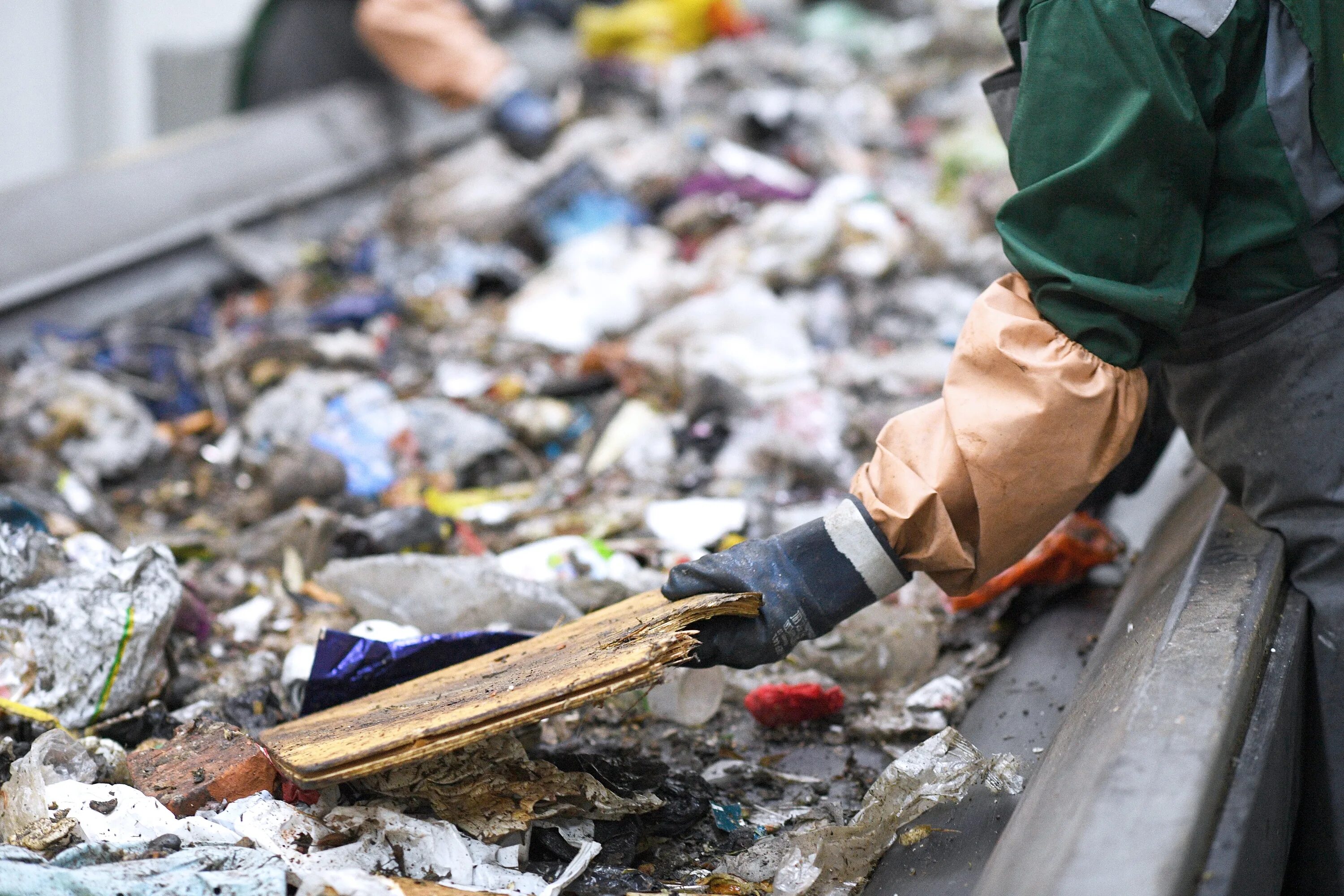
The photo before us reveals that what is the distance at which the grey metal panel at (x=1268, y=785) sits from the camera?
A: 1253 mm

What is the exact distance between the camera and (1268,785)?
1466 millimetres

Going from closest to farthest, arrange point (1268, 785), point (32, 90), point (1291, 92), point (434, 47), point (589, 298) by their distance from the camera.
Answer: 1. point (1268, 785)
2. point (1291, 92)
3. point (589, 298)
4. point (434, 47)
5. point (32, 90)

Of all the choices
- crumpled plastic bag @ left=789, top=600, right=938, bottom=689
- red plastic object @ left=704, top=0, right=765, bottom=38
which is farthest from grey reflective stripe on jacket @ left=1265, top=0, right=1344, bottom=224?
red plastic object @ left=704, top=0, right=765, bottom=38

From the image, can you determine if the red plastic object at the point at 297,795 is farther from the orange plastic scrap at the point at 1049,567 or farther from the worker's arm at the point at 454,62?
the worker's arm at the point at 454,62

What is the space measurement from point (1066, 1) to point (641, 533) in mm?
1741

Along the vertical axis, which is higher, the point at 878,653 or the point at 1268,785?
the point at 1268,785

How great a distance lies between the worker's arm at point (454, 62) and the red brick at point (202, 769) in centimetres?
471

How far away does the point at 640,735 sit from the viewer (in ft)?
7.25

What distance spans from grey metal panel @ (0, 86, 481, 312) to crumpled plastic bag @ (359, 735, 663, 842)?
329 cm

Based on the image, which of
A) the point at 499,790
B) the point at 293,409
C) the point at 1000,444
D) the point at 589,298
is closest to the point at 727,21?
the point at 589,298

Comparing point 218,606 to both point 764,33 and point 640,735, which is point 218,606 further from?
point 764,33

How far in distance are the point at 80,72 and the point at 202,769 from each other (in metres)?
7.29

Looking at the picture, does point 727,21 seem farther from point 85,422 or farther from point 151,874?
point 151,874

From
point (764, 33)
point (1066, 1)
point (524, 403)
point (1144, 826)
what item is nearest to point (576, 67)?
point (764, 33)
